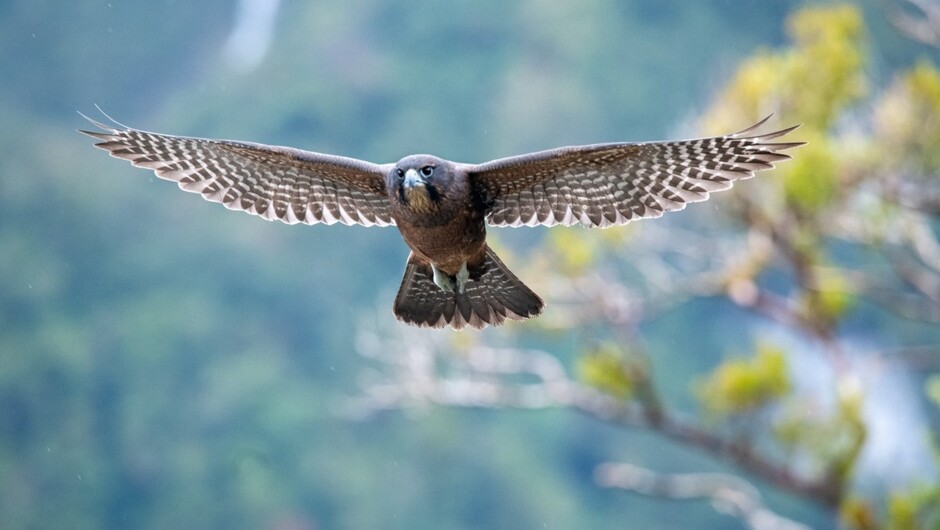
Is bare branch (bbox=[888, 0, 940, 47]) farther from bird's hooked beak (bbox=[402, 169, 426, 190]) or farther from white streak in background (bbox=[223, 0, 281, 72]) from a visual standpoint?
white streak in background (bbox=[223, 0, 281, 72])

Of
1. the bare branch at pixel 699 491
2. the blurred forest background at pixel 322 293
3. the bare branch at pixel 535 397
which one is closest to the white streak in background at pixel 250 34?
the blurred forest background at pixel 322 293

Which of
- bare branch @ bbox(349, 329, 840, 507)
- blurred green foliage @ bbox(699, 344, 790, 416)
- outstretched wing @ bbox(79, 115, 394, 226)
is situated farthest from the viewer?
bare branch @ bbox(349, 329, 840, 507)

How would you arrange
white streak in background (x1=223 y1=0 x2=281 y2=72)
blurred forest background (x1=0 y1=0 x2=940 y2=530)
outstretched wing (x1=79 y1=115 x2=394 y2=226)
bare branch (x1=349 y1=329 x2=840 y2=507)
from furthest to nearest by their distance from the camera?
white streak in background (x1=223 y1=0 x2=281 y2=72)
blurred forest background (x1=0 y1=0 x2=940 y2=530)
bare branch (x1=349 y1=329 x2=840 y2=507)
outstretched wing (x1=79 y1=115 x2=394 y2=226)

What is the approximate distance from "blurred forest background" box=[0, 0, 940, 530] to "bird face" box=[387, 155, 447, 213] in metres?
7.59

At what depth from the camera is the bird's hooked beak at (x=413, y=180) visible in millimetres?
4188

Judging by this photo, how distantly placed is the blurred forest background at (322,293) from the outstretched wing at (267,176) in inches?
274

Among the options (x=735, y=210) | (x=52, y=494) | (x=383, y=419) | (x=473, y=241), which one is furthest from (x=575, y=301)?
(x=52, y=494)


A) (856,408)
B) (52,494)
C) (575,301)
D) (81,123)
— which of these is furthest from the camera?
(81,123)

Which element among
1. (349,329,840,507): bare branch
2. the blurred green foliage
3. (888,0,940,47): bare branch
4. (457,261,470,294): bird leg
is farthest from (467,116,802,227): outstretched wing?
(888,0,940,47): bare branch

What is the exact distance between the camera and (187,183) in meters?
4.78

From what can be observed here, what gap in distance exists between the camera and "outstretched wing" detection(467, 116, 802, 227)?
4.41 m

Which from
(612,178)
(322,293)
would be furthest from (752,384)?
(322,293)

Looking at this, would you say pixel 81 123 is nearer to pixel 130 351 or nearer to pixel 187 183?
pixel 130 351

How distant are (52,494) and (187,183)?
939 centimetres
